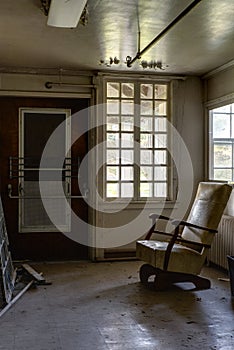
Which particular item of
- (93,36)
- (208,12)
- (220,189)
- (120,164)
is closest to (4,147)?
(120,164)

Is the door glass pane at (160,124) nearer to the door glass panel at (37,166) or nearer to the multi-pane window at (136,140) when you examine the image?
the multi-pane window at (136,140)

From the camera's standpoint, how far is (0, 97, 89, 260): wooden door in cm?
589

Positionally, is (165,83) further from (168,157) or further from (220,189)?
(220,189)

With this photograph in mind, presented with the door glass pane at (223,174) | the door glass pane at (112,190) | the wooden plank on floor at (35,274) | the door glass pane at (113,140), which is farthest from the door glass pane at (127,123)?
the wooden plank on floor at (35,274)

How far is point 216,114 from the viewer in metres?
6.22

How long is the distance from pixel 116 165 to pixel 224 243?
1.75 m

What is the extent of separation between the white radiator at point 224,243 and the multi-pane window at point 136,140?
107 cm

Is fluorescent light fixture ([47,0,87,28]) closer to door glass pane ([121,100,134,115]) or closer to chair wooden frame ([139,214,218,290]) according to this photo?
chair wooden frame ([139,214,218,290])

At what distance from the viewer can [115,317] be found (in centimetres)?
383

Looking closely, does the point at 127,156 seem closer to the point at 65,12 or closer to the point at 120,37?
the point at 120,37

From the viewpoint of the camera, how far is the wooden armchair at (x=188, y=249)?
4.55 meters

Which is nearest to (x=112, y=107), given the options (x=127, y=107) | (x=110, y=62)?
(x=127, y=107)

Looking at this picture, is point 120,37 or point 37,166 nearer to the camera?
point 120,37

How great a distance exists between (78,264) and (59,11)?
3454mm
